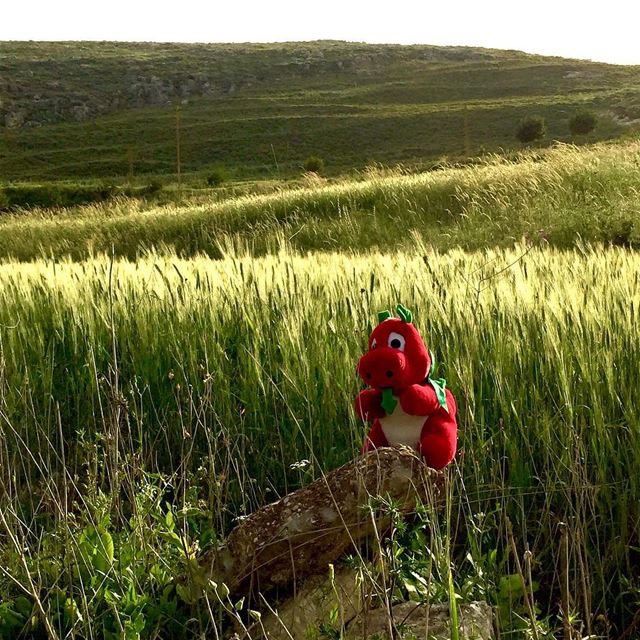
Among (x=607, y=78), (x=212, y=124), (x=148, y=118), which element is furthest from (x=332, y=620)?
(x=607, y=78)

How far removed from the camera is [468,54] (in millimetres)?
135250

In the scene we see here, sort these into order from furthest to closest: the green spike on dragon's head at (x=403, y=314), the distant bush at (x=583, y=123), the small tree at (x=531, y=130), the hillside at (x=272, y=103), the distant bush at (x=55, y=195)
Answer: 1. the hillside at (x=272, y=103)
2. the small tree at (x=531, y=130)
3. the distant bush at (x=583, y=123)
4. the distant bush at (x=55, y=195)
5. the green spike on dragon's head at (x=403, y=314)

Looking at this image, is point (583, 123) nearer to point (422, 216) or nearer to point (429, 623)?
point (422, 216)

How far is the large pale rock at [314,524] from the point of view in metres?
1.63

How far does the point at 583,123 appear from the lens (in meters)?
57.4

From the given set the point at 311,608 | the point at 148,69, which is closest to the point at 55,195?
the point at 311,608

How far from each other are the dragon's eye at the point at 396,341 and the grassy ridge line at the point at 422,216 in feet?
20.6

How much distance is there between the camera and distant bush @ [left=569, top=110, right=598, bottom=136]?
188ft

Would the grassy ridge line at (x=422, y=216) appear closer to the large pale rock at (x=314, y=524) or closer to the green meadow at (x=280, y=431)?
the green meadow at (x=280, y=431)

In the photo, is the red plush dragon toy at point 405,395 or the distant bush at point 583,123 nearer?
the red plush dragon toy at point 405,395

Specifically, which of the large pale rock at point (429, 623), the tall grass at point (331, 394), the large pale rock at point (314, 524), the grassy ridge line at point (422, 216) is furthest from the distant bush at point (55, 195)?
the large pale rock at point (429, 623)

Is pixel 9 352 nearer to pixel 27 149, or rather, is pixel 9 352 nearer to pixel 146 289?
pixel 146 289

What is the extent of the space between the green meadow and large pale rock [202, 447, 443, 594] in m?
0.10

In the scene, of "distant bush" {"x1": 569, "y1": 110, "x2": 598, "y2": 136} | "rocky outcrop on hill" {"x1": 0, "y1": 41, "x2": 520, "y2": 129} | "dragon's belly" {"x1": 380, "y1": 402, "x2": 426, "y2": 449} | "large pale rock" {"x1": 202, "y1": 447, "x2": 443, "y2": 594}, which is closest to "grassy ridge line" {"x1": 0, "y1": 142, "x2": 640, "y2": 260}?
"dragon's belly" {"x1": 380, "y1": 402, "x2": 426, "y2": 449}
